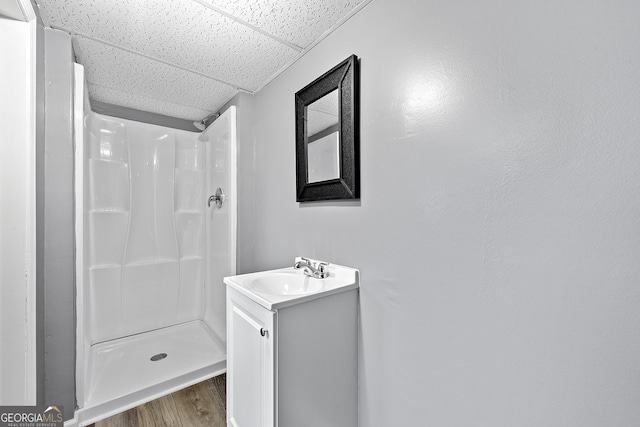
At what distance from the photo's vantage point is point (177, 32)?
1377 millimetres

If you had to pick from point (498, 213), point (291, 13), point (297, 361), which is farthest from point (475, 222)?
point (291, 13)

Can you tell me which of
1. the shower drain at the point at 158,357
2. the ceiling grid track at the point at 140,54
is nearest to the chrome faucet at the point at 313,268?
the ceiling grid track at the point at 140,54

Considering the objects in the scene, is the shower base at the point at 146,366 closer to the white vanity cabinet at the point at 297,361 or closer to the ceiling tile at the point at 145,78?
the white vanity cabinet at the point at 297,361

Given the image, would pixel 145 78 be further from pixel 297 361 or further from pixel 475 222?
pixel 475 222

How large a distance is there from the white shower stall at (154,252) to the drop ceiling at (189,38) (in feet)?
1.04

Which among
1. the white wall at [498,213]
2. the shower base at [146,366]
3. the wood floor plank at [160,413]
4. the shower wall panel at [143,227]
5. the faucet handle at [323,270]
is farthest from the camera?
the shower wall panel at [143,227]

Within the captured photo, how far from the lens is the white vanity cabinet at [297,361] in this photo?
3.34 feet

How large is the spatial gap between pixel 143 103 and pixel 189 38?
1.20 m

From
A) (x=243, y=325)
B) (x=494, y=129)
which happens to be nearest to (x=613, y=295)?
(x=494, y=129)

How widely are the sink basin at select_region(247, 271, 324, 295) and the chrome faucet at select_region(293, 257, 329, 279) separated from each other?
25 mm

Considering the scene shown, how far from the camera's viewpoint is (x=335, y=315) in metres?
1.17

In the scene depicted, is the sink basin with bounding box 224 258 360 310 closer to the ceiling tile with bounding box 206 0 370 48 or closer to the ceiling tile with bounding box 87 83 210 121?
the ceiling tile with bounding box 206 0 370 48

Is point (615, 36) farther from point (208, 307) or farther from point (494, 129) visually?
point (208, 307)

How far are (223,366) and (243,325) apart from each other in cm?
111
